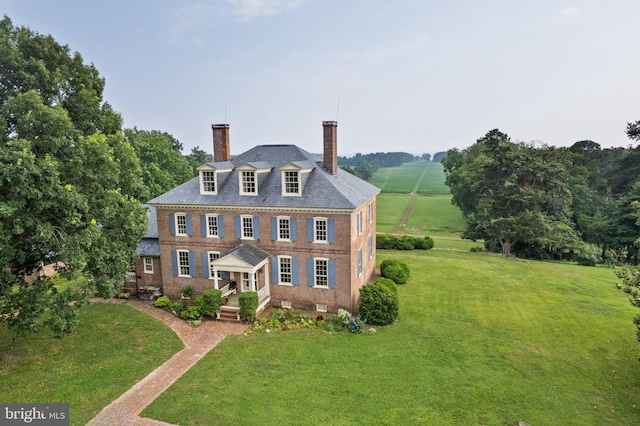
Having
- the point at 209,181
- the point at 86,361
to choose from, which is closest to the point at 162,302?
the point at 86,361

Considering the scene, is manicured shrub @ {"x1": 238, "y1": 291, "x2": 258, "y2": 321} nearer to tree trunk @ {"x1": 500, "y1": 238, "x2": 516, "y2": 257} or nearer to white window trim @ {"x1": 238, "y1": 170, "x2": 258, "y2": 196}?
white window trim @ {"x1": 238, "y1": 170, "x2": 258, "y2": 196}

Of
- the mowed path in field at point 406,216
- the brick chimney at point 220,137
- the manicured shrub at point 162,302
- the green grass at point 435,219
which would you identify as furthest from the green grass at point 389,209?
the manicured shrub at point 162,302

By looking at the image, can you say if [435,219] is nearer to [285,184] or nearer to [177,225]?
[285,184]

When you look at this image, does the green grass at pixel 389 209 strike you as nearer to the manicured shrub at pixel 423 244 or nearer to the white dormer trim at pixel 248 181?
the manicured shrub at pixel 423 244

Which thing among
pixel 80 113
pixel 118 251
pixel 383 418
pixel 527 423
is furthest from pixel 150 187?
pixel 527 423

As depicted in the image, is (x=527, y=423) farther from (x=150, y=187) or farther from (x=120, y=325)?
(x=150, y=187)

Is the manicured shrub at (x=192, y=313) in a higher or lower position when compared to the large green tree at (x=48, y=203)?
lower
